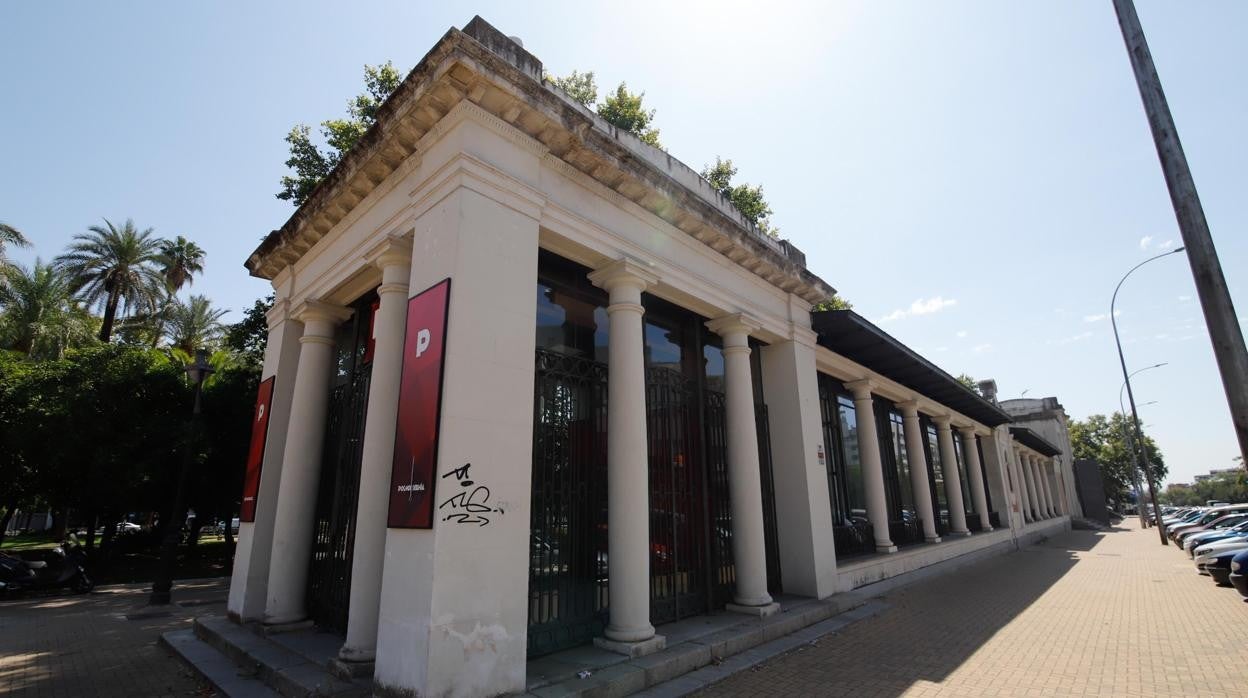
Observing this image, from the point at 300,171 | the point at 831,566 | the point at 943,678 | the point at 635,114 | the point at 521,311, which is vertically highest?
the point at 635,114

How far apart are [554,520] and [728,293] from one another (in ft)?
14.7

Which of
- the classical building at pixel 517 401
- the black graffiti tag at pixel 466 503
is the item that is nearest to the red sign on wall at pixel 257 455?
the classical building at pixel 517 401

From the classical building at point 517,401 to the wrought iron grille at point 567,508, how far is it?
0.03 metres

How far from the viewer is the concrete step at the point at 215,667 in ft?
18.3

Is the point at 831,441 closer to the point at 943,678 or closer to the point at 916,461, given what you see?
the point at 916,461

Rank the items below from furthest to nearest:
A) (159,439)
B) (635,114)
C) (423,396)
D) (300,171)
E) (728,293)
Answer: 1. (635,114)
2. (300,171)
3. (159,439)
4. (728,293)
5. (423,396)

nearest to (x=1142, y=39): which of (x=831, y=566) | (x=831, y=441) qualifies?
(x=831, y=566)

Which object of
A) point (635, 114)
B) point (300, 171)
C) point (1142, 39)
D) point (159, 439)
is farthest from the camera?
point (635, 114)

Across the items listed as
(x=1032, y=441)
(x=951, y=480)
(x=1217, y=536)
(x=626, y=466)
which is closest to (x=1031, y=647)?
(x=626, y=466)

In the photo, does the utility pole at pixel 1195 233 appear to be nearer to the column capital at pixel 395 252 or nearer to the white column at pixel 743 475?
the white column at pixel 743 475

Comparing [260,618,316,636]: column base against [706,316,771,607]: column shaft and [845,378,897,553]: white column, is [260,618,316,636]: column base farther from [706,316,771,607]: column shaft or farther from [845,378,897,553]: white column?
[845,378,897,553]: white column

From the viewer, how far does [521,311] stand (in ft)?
18.6

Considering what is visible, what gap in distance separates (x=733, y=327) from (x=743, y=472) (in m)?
2.24

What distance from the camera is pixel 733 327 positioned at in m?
8.95
